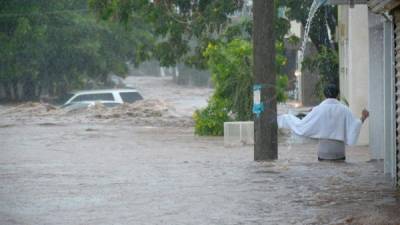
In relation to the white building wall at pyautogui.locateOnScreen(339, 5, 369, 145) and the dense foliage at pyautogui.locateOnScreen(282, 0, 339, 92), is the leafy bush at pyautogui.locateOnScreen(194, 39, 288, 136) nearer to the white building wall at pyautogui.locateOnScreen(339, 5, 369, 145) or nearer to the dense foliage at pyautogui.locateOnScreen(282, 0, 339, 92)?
the dense foliage at pyautogui.locateOnScreen(282, 0, 339, 92)

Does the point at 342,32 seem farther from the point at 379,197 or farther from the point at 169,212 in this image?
the point at 169,212

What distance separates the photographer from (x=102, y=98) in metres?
40.2

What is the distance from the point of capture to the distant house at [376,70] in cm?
1280

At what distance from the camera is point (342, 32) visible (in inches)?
915

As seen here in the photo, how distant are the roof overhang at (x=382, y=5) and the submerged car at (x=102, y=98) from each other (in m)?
26.8

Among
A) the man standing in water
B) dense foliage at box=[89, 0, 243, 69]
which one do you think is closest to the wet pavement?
the man standing in water

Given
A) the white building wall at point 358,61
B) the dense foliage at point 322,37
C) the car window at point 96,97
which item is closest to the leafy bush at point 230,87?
the dense foliage at point 322,37

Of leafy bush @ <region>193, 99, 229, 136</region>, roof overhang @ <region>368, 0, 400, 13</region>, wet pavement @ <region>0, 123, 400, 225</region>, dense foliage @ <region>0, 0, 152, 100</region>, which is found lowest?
wet pavement @ <region>0, 123, 400, 225</region>

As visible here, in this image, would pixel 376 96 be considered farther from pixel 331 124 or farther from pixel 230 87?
pixel 230 87

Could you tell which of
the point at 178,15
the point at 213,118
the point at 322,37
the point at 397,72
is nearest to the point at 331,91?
the point at 397,72

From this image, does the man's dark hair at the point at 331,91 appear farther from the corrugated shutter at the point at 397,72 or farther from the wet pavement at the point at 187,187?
the corrugated shutter at the point at 397,72

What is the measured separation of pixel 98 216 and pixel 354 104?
444 inches

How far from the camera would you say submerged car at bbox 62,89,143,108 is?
3912cm

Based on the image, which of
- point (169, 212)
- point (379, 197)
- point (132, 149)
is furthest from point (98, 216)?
point (132, 149)
